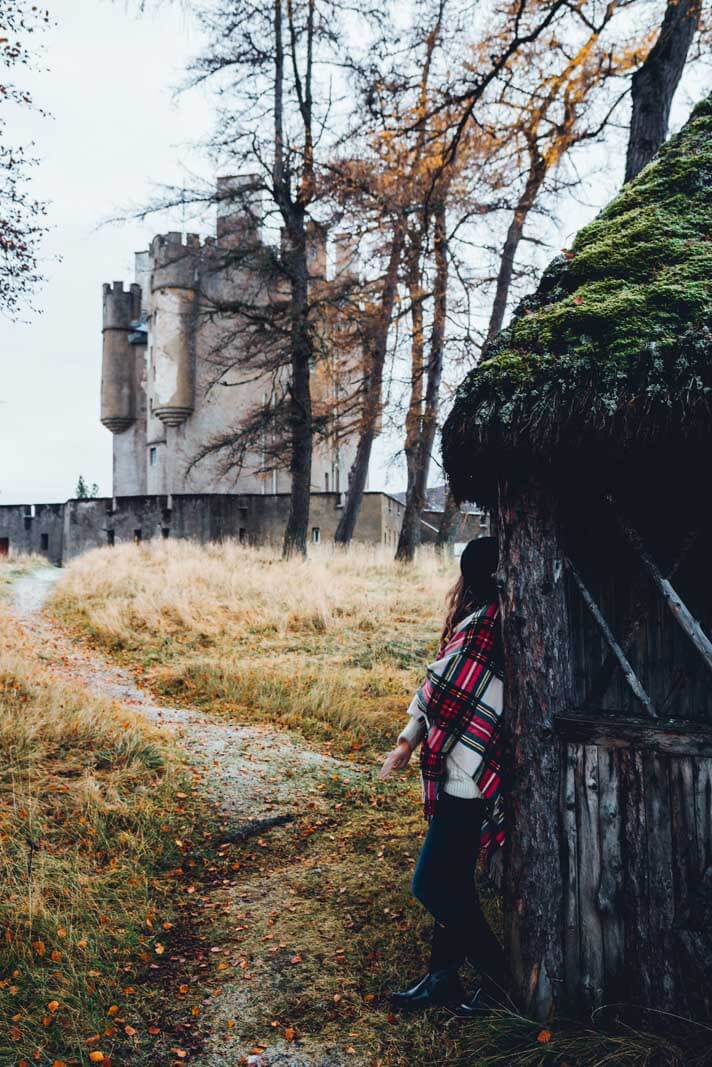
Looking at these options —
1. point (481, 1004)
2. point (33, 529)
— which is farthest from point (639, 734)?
point (33, 529)

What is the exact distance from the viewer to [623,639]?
12.7ft

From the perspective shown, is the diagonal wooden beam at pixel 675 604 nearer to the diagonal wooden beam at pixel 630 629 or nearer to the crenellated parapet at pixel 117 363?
the diagonal wooden beam at pixel 630 629

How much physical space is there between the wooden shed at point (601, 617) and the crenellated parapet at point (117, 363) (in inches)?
1415

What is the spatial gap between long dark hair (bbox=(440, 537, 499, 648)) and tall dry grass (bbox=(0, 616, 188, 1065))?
97.8 inches

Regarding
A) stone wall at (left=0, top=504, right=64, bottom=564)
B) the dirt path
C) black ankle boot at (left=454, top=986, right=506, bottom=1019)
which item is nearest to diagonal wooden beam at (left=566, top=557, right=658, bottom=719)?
black ankle boot at (left=454, top=986, right=506, bottom=1019)

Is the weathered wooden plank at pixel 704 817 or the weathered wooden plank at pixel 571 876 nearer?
the weathered wooden plank at pixel 704 817

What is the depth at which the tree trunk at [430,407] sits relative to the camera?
56.1ft

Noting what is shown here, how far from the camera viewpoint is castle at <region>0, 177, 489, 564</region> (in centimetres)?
2734

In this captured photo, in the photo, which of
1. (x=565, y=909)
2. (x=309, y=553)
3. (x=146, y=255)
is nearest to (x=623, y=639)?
(x=565, y=909)

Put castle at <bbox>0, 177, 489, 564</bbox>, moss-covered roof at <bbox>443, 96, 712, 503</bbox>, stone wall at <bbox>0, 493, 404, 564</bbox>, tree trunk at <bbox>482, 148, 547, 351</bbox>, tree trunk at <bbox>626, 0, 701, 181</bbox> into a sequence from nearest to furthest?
moss-covered roof at <bbox>443, 96, 712, 503</bbox> → tree trunk at <bbox>626, 0, 701, 181</bbox> → tree trunk at <bbox>482, 148, 547, 351</bbox> → castle at <bbox>0, 177, 489, 564</bbox> → stone wall at <bbox>0, 493, 404, 564</bbox>

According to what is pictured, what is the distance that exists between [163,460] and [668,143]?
30773 millimetres

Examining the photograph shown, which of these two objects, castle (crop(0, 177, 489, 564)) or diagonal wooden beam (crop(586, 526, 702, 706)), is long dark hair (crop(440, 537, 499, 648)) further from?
castle (crop(0, 177, 489, 564))

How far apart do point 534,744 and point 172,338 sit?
102 ft

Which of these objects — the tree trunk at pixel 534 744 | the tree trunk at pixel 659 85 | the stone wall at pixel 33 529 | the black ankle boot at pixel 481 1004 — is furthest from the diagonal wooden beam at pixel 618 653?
the stone wall at pixel 33 529
